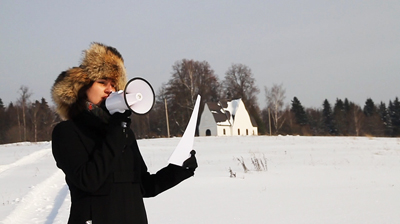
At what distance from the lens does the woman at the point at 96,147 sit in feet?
6.47

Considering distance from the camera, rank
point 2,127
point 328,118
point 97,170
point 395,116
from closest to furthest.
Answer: point 97,170 → point 2,127 → point 395,116 → point 328,118

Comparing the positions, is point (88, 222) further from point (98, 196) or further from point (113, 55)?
point (113, 55)

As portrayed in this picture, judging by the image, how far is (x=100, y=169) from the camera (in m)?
1.94

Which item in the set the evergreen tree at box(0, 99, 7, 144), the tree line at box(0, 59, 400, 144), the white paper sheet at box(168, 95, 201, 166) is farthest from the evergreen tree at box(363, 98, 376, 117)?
the white paper sheet at box(168, 95, 201, 166)

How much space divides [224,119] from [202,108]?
21.7 feet

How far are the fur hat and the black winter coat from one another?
0.15m

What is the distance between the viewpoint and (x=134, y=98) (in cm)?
198

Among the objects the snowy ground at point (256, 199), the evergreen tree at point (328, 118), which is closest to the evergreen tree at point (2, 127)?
the snowy ground at point (256, 199)

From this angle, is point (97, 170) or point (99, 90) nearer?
point (97, 170)

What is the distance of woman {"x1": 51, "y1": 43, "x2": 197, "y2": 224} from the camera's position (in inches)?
77.6

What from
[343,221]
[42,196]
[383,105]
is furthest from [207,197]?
[383,105]

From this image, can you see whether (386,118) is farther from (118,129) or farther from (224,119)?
(118,129)

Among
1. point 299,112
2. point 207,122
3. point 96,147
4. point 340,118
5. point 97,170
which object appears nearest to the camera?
point 97,170

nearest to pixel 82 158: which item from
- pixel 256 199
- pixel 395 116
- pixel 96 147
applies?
pixel 96 147
